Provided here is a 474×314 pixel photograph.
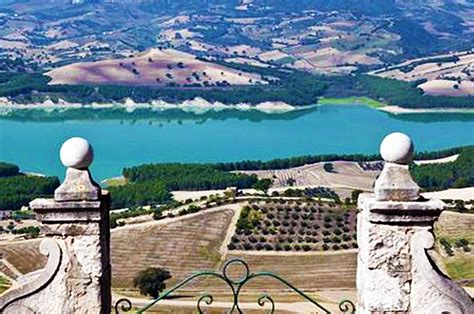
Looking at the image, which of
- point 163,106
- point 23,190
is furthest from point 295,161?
point 163,106

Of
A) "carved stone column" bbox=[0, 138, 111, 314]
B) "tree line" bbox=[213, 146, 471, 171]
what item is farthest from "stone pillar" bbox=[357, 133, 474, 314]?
"tree line" bbox=[213, 146, 471, 171]

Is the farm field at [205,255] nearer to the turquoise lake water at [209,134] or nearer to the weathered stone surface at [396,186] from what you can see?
the weathered stone surface at [396,186]

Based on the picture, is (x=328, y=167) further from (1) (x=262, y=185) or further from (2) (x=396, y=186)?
(2) (x=396, y=186)

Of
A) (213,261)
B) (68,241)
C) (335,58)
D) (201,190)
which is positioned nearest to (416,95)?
(335,58)

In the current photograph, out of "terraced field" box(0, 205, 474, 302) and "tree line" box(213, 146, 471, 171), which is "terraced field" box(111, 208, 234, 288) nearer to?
"terraced field" box(0, 205, 474, 302)

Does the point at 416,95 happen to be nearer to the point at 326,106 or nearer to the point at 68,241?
the point at 326,106

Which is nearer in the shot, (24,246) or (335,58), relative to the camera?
(24,246)
